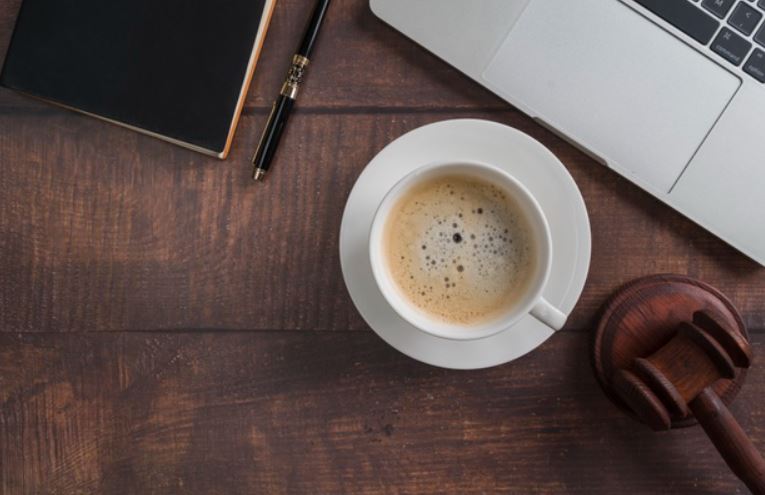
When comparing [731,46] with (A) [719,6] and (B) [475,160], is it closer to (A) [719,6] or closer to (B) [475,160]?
(A) [719,6]

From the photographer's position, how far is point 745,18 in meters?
0.70

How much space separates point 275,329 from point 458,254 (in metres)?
0.23

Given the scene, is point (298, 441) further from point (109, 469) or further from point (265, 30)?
point (265, 30)

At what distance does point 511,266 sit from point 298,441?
1.04 ft

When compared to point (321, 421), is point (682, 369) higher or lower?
higher

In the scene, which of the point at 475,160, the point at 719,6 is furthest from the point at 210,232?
the point at 719,6

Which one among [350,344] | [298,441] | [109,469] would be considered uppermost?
[350,344]

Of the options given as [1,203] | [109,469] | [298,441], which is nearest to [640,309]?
[298,441]

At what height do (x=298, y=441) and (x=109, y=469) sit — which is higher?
(x=298, y=441)

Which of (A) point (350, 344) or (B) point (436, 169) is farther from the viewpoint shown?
(A) point (350, 344)

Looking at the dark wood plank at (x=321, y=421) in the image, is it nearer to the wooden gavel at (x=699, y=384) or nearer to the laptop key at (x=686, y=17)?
the wooden gavel at (x=699, y=384)

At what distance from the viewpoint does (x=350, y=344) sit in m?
0.82

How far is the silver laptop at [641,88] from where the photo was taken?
72 cm

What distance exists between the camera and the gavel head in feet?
2.33
